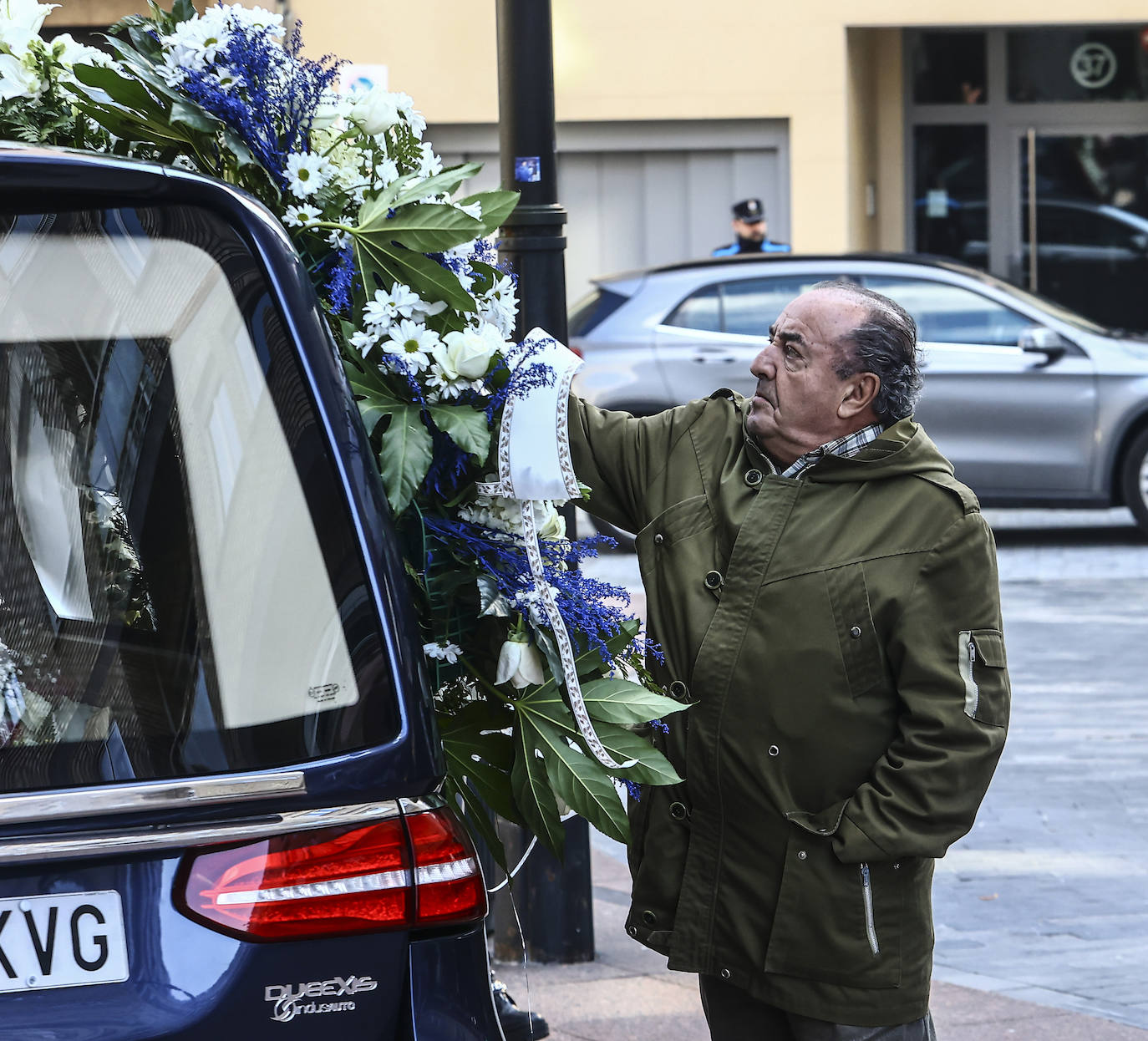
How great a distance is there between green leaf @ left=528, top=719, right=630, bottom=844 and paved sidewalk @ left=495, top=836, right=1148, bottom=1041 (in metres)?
1.49

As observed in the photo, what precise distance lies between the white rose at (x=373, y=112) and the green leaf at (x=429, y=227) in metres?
0.17

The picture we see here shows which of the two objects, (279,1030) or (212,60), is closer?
(279,1030)

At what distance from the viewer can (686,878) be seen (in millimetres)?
2730

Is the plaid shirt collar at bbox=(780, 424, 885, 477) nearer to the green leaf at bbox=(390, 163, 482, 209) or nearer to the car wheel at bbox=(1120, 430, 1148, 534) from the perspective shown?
the green leaf at bbox=(390, 163, 482, 209)

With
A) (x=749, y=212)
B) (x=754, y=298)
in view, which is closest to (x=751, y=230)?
(x=749, y=212)

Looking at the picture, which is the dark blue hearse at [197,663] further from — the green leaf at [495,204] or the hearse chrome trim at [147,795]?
the green leaf at [495,204]

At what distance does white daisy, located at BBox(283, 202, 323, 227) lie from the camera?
2.44 m

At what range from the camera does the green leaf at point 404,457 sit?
229 centimetres

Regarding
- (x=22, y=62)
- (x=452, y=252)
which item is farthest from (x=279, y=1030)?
(x=22, y=62)

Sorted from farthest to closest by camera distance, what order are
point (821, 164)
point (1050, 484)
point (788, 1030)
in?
point (821, 164), point (1050, 484), point (788, 1030)

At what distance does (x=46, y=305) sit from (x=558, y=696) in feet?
3.14

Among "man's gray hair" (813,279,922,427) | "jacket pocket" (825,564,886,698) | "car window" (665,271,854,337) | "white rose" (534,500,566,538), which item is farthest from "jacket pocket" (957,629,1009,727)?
"car window" (665,271,854,337)

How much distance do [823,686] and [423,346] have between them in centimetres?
79

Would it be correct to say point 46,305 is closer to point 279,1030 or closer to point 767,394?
point 279,1030
